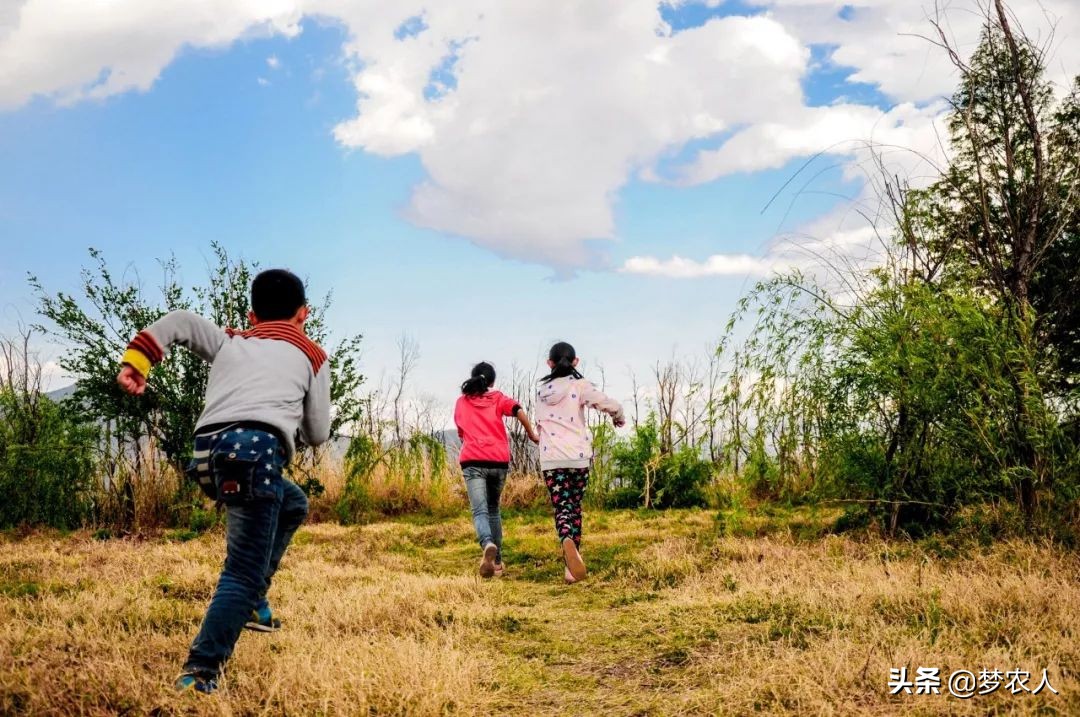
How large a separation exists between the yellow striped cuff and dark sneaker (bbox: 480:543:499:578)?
4251 mm

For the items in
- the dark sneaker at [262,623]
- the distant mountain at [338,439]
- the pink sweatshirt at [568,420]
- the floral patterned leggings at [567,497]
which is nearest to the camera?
the dark sneaker at [262,623]

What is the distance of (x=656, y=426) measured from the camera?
12664 millimetres

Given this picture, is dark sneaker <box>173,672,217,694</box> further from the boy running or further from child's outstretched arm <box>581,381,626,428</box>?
child's outstretched arm <box>581,381,626,428</box>

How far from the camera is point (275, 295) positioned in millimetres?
3537

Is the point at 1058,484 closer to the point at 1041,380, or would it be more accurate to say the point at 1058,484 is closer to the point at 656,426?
the point at 1041,380

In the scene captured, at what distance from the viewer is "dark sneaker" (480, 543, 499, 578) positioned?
6805 millimetres

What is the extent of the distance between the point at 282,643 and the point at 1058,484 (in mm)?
5460

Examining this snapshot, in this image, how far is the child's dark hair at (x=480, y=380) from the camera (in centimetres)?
745

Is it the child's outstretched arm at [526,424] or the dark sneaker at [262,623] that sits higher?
the child's outstretched arm at [526,424]

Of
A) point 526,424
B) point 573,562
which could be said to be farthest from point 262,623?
point 526,424

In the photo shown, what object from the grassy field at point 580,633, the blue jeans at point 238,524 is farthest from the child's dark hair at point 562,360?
the blue jeans at point 238,524

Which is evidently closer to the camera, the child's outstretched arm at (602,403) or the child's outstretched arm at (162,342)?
the child's outstretched arm at (162,342)

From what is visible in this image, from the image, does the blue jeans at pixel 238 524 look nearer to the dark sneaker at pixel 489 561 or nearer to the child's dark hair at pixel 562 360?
the dark sneaker at pixel 489 561

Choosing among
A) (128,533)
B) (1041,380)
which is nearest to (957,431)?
(1041,380)
